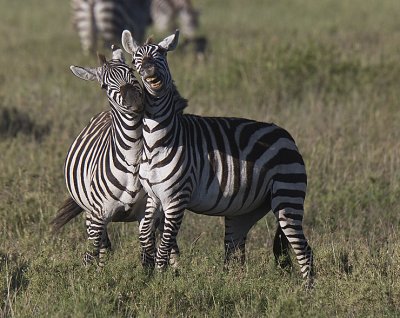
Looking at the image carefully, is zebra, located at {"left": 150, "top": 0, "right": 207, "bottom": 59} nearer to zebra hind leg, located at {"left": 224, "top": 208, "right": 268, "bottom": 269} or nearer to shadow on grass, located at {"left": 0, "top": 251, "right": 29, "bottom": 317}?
zebra hind leg, located at {"left": 224, "top": 208, "right": 268, "bottom": 269}

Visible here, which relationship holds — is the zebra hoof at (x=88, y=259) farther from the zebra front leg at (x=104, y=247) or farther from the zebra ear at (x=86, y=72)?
the zebra ear at (x=86, y=72)

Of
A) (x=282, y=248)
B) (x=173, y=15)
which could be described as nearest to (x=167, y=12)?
(x=173, y=15)

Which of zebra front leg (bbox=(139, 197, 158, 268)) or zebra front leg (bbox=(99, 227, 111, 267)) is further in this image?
zebra front leg (bbox=(99, 227, 111, 267))

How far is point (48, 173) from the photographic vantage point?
32.5 feet

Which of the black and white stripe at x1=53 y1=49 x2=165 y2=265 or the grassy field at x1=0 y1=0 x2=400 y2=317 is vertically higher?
the black and white stripe at x1=53 y1=49 x2=165 y2=265

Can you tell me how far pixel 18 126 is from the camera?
40.0ft

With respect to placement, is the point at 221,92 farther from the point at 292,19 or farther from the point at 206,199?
the point at 292,19

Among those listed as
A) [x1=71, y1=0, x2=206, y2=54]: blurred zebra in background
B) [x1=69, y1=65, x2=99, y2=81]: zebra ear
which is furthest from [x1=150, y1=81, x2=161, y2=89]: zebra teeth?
[x1=71, y1=0, x2=206, y2=54]: blurred zebra in background

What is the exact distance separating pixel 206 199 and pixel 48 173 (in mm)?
3368

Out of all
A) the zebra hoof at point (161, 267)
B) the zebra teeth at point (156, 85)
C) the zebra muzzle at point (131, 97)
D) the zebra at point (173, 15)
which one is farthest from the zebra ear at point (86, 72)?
the zebra at point (173, 15)

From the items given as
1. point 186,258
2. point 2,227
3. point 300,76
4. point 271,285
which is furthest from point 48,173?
point 300,76

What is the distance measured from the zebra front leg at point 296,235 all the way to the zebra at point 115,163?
0.90m

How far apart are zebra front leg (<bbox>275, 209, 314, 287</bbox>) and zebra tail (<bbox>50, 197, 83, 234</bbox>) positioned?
71.5 inches

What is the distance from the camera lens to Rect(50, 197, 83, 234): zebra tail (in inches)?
309
